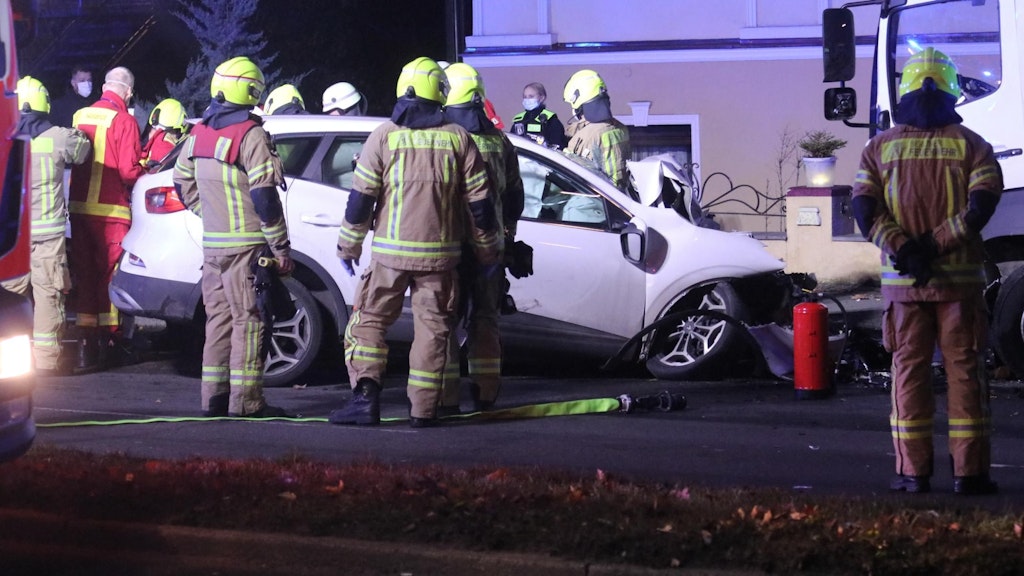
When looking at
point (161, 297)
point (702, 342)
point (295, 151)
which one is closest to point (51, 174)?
point (161, 297)

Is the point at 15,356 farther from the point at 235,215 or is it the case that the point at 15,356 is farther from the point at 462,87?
the point at 462,87

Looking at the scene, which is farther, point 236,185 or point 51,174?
point 51,174

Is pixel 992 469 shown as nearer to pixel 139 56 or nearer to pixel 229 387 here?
pixel 229 387

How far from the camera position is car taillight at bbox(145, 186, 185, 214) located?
359 inches

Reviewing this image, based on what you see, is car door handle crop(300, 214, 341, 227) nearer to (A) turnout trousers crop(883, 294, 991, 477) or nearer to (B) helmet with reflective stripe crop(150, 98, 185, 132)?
(B) helmet with reflective stripe crop(150, 98, 185, 132)

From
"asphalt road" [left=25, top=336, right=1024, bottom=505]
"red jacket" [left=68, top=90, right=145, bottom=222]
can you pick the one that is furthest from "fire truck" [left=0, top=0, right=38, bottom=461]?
"red jacket" [left=68, top=90, right=145, bottom=222]

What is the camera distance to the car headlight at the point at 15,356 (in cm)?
511

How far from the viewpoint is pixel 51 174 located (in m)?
9.58

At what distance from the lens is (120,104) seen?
10133 millimetres

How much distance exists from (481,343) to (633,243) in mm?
1629

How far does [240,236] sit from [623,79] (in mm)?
12805

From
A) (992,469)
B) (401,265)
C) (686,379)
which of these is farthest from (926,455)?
(686,379)

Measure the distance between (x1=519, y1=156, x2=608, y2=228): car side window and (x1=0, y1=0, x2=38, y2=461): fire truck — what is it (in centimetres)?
399

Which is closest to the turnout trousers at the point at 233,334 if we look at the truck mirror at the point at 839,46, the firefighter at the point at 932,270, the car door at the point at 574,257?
the car door at the point at 574,257
